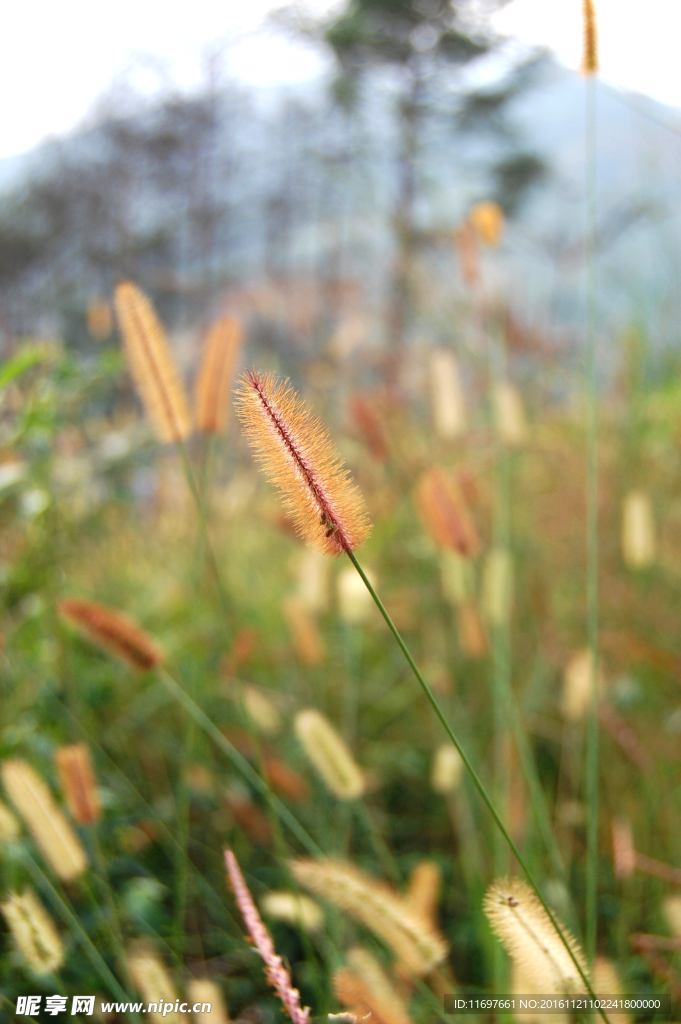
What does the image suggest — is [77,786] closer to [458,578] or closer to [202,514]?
[202,514]

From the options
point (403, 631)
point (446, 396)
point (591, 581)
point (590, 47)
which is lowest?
point (403, 631)

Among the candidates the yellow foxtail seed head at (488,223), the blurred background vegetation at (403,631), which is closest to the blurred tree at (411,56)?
the blurred background vegetation at (403,631)

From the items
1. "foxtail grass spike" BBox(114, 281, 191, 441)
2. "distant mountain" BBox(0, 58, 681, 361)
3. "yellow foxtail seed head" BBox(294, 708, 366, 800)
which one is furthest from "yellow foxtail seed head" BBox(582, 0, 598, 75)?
"distant mountain" BBox(0, 58, 681, 361)

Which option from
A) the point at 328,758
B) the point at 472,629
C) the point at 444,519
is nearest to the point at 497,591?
the point at 472,629

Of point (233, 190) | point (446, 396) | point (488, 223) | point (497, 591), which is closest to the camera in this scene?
point (497, 591)

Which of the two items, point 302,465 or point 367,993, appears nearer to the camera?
point 302,465

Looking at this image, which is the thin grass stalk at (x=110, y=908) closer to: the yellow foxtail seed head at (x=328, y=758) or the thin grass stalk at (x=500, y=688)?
the yellow foxtail seed head at (x=328, y=758)
